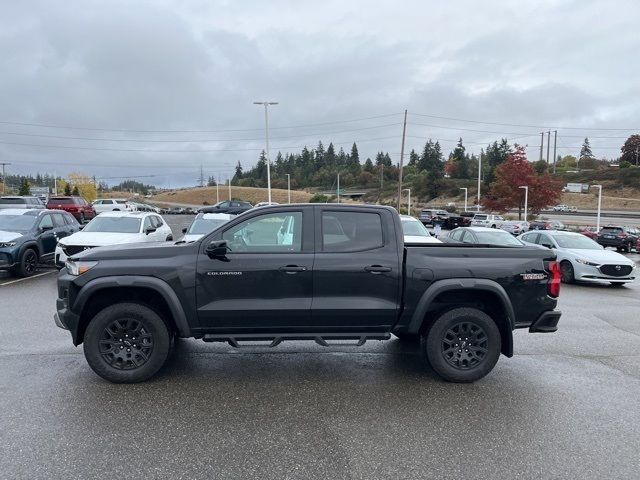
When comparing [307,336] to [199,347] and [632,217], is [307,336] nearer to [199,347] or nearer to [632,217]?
[199,347]

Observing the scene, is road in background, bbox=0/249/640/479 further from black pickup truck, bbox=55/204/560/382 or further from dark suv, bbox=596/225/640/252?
dark suv, bbox=596/225/640/252

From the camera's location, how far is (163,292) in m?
4.88

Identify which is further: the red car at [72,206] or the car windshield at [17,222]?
the red car at [72,206]

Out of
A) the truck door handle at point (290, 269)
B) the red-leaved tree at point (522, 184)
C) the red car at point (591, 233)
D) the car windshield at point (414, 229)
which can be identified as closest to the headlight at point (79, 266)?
the truck door handle at point (290, 269)

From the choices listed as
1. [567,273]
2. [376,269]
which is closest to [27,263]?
[376,269]

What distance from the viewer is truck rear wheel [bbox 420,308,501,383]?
5203 millimetres

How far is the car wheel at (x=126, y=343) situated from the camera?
16.4 ft

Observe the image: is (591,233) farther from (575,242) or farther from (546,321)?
(546,321)

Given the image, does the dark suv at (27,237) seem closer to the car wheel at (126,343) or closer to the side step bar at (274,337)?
the car wheel at (126,343)

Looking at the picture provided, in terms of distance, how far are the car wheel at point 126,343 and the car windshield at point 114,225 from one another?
29.8ft

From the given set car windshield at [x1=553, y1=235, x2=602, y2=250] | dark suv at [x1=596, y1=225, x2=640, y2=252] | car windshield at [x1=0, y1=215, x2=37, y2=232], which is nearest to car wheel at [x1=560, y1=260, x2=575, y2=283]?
car windshield at [x1=553, y1=235, x2=602, y2=250]

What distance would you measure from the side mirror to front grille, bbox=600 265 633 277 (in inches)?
483

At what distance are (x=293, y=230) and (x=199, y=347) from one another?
7.66ft

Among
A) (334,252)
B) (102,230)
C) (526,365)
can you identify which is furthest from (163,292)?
(102,230)
